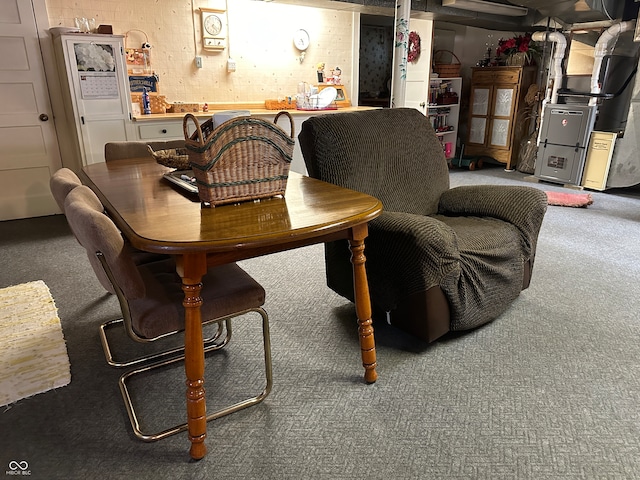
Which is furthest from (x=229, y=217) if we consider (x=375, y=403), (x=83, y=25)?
(x=83, y=25)

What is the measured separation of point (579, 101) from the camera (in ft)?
17.8

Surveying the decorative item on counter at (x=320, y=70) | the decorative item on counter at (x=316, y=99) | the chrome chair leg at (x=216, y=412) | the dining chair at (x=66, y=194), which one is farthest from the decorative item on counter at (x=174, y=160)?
the decorative item on counter at (x=320, y=70)

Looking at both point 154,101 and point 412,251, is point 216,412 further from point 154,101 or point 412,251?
point 154,101

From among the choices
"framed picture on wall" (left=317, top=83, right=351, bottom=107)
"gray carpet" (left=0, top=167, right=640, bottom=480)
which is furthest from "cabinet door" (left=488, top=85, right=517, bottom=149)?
"gray carpet" (left=0, top=167, right=640, bottom=480)

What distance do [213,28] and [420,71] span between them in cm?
264

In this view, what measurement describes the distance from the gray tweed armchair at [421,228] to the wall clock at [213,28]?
276cm

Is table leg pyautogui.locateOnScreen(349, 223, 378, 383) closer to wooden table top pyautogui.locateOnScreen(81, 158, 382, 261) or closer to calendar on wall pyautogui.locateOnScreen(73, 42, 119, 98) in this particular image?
wooden table top pyautogui.locateOnScreen(81, 158, 382, 261)

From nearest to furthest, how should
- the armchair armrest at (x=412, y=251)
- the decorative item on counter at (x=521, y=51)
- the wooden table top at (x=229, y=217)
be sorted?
the wooden table top at (x=229, y=217) < the armchair armrest at (x=412, y=251) < the decorative item on counter at (x=521, y=51)

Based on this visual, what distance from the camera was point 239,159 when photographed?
149cm

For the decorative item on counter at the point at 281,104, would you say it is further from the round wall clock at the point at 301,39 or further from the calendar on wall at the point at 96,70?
the calendar on wall at the point at 96,70

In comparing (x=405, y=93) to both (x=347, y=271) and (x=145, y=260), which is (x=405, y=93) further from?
(x=145, y=260)

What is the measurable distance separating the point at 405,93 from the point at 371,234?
13.3 feet

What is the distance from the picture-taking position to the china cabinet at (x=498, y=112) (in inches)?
237

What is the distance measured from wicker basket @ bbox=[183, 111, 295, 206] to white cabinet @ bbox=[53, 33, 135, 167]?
2.65 meters
